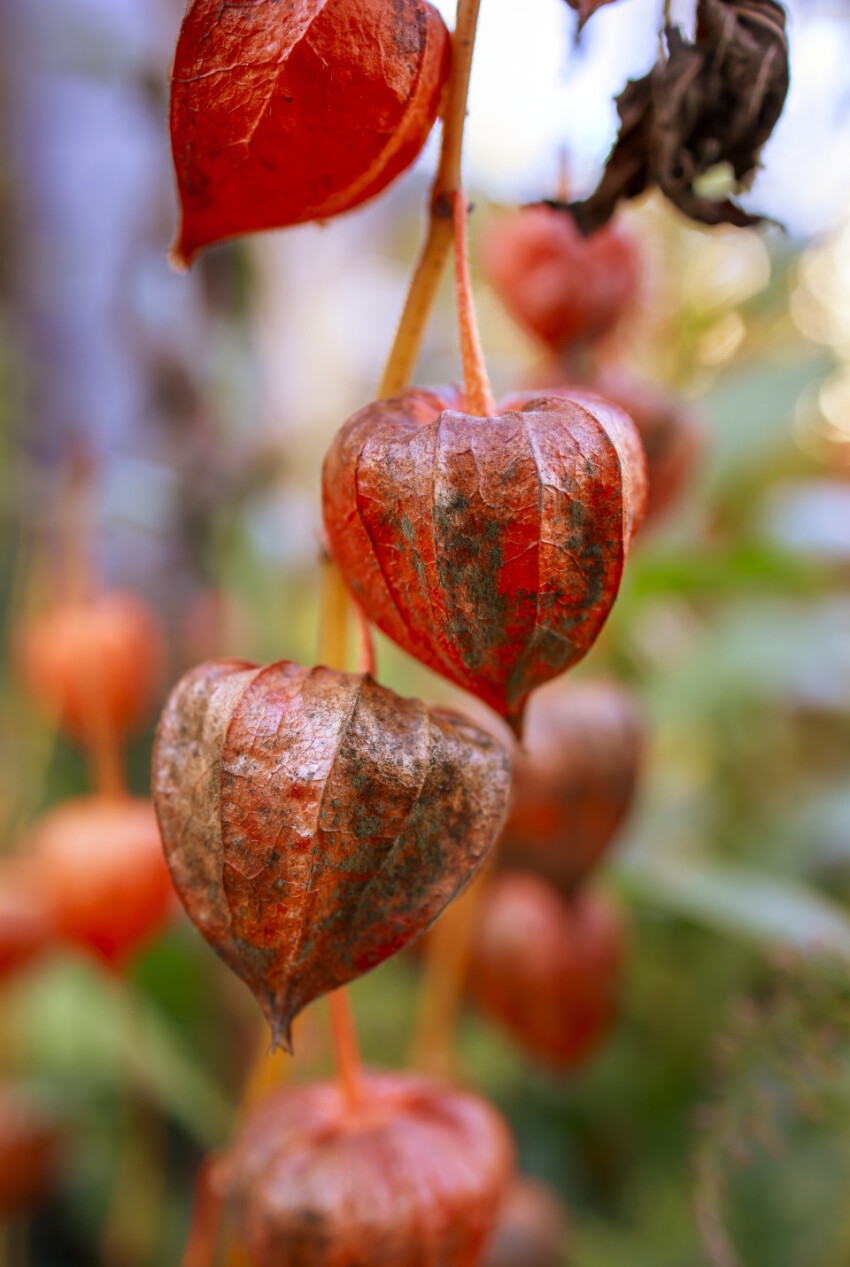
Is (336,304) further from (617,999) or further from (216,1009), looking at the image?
(617,999)

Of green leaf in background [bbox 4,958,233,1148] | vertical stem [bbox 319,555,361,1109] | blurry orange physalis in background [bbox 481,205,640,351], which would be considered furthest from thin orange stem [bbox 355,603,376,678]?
green leaf in background [bbox 4,958,233,1148]

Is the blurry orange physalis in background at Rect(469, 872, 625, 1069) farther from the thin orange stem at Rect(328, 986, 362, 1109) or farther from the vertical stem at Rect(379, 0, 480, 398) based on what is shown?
the vertical stem at Rect(379, 0, 480, 398)

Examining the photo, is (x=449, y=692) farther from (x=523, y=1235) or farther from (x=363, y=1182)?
(x=363, y=1182)

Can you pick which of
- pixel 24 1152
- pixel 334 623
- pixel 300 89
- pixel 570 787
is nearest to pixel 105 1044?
pixel 24 1152

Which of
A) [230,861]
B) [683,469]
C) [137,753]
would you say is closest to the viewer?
[230,861]

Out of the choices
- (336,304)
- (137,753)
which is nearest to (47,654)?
(137,753)

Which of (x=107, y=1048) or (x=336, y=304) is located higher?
(x=336, y=304)
